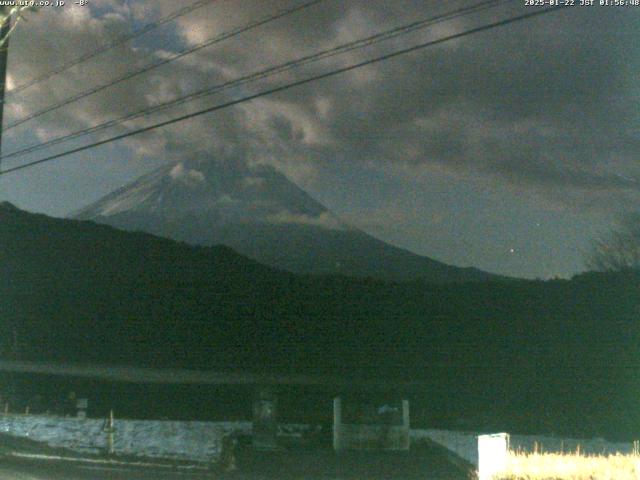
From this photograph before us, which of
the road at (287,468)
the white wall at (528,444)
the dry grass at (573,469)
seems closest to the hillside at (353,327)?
the white wall at (528,444)

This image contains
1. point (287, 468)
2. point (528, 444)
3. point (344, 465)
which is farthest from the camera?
point (528, 444)

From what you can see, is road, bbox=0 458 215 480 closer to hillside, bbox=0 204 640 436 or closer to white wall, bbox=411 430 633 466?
white wall, bbox=411 430 633 466

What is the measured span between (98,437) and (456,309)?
19.0 meters

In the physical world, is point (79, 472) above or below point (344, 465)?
above

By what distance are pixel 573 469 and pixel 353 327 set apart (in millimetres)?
26569

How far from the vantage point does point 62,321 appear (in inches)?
1606

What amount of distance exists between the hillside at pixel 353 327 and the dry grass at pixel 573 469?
1563 cm

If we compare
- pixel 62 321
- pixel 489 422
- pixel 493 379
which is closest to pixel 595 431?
pixel 489 422

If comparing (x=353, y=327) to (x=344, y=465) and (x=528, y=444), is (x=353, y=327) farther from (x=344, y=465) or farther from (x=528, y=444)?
(x=344, y=465)

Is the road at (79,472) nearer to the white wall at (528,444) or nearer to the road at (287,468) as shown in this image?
the road at (287,468)

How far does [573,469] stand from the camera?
930cm

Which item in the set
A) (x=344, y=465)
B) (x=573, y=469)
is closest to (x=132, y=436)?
(x=344, y=465)

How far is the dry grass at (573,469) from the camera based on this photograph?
28.8ft

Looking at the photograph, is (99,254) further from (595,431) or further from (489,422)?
(595,431)
